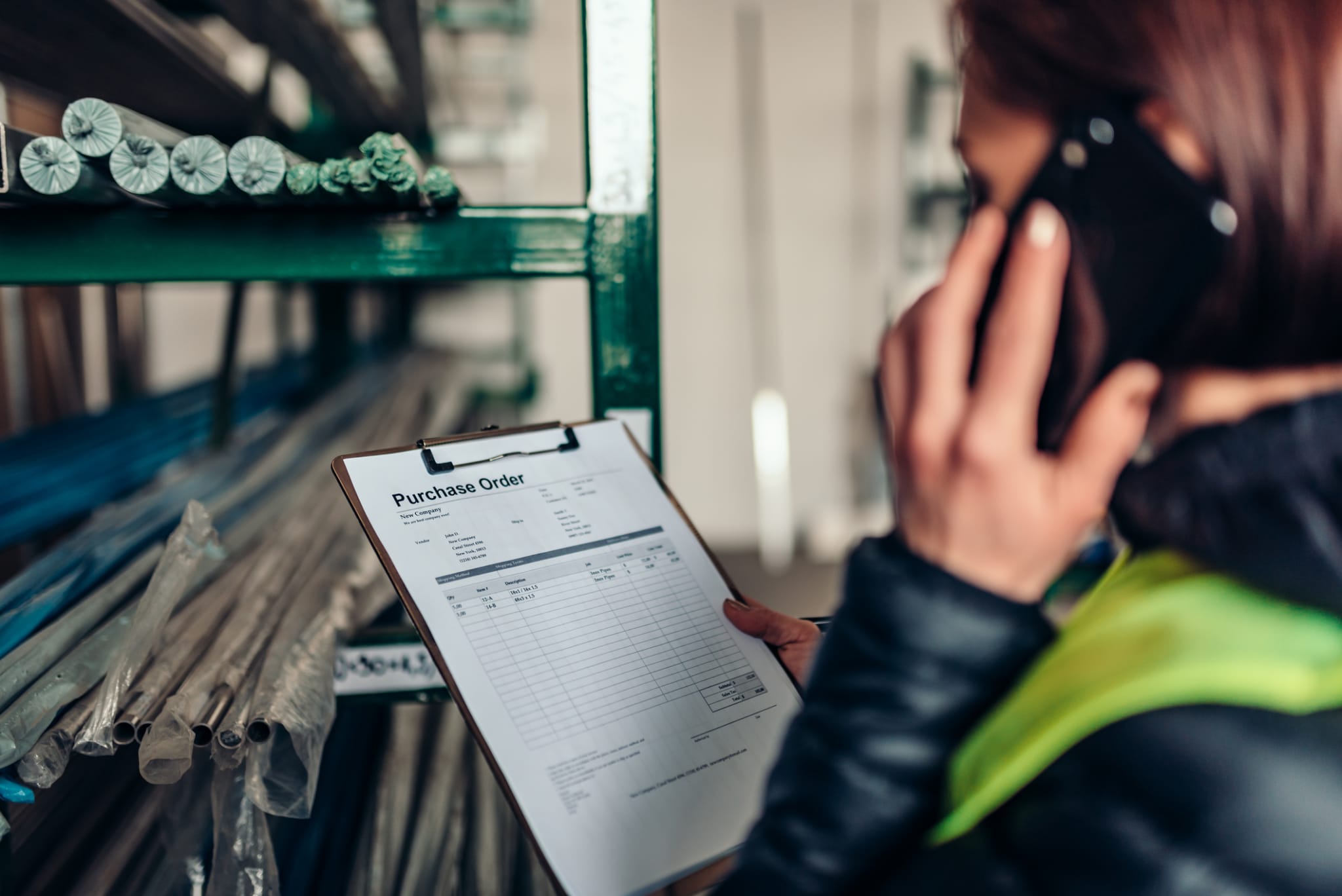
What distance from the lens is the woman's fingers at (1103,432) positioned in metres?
0.47

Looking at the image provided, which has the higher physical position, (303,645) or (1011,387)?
(1011,387)

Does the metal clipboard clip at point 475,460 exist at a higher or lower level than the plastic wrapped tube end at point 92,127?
lower

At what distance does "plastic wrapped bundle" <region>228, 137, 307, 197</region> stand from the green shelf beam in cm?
6

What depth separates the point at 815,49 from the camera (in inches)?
147

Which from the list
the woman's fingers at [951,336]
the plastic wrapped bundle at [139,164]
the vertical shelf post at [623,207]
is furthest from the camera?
the vertical shelf post at [623,207]

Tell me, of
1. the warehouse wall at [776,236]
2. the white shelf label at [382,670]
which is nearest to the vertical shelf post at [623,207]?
the white shelf label at [382,670]

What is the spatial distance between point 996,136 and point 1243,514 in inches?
10.4

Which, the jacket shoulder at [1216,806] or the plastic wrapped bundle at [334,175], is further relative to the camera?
the plastic wrapped bundle at [334,175]

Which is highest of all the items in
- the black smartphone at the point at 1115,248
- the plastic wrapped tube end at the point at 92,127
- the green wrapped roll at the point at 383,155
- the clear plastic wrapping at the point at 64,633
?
the plastic wrapped tube end at the point at 92,127

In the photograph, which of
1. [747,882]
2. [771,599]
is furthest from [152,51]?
[771,599]

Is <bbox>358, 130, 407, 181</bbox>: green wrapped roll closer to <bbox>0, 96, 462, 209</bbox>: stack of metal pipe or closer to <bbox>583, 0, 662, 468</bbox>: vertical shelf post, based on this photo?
<bbox>0, 96, 462, 209</bbox>: stack of metal pipe

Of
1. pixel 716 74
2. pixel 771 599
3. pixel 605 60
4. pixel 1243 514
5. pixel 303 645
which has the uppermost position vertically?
pixel 716 74

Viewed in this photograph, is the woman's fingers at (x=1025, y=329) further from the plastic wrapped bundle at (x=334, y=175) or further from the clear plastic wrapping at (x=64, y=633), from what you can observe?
the clear plastic wrapping at (x=64, y=633)

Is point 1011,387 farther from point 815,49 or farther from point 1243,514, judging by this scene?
point 815,49
